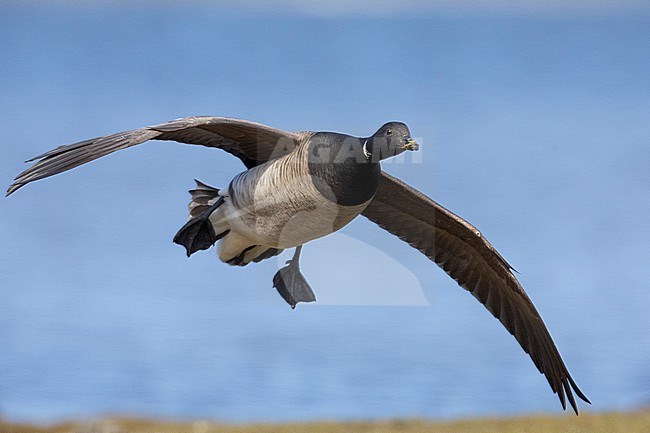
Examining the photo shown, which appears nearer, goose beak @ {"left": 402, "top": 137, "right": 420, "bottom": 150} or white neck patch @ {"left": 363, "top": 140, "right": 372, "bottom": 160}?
goose beak @ {"left": 402, "top": 137, "right": 420, "bottom": 150}

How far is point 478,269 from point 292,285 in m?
1.14

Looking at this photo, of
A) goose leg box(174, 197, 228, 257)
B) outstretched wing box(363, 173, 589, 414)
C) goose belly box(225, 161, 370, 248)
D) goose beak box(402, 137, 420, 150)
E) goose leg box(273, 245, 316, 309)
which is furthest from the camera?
outstretched wing box(363, 173, 589, 414)

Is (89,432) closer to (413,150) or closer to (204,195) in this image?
(204,195)

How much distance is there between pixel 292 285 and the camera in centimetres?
528

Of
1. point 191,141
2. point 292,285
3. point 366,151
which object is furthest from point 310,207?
point 292,285

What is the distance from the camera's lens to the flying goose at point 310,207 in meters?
4.15

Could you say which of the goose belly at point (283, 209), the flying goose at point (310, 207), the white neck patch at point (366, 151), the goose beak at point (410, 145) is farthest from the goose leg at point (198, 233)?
the goose beak at point (410, 145)

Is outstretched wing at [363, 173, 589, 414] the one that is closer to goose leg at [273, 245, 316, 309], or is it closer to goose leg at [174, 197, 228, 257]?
goose leg at [273, 245, 316, 309]

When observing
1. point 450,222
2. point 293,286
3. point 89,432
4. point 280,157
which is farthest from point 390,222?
point 89,432

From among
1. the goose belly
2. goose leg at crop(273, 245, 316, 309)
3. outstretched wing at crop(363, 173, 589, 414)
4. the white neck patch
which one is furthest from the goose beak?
goose leg at crop(273, 245, 316, 309)

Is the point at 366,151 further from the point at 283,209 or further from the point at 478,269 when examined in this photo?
the point at 478,269

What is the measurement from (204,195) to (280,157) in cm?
64

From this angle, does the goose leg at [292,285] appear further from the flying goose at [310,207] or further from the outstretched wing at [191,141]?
the outstretched wing at [191,141]

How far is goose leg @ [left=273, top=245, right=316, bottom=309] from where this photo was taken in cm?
520
